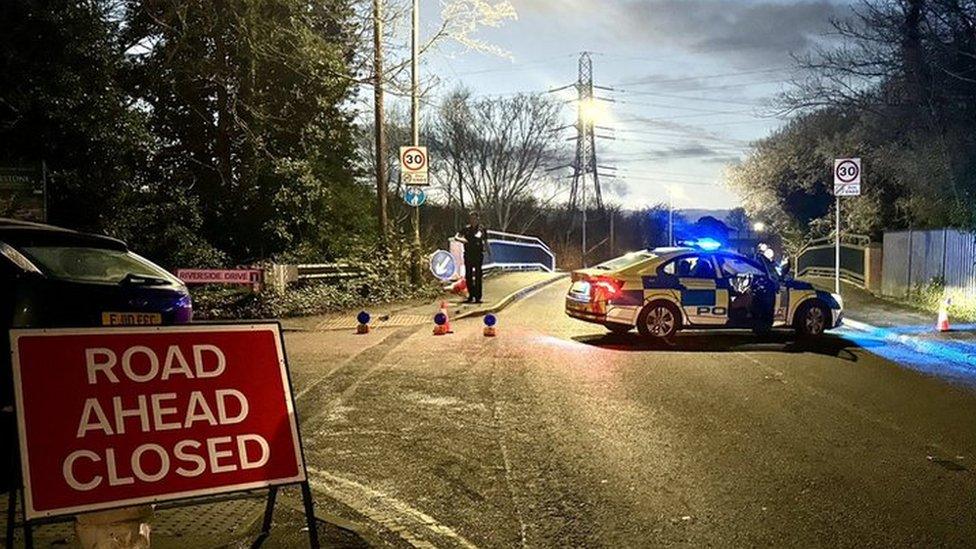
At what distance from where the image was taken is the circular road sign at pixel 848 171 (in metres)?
16.3

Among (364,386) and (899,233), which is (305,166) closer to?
(364,386)

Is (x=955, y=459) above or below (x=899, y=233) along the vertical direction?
below

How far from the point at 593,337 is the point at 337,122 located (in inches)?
460

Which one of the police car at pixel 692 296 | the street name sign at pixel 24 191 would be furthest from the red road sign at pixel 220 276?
the police car at pixel 692 296

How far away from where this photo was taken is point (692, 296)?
486 inches

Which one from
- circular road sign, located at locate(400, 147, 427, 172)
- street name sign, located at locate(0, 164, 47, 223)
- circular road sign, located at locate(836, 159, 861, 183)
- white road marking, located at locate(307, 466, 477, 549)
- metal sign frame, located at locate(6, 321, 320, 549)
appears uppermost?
circular road sign, located at locate(400, 147, 427, 172)

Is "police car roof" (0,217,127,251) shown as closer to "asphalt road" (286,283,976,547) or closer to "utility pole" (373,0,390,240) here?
"asphalt road" (286,283,976,547)

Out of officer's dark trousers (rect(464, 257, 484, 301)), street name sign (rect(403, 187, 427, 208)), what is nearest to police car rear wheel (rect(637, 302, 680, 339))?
officer's dark trousers (rect(464, 257, 484, 301))

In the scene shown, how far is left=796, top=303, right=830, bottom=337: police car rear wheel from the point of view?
12.8 meters

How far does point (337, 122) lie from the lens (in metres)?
22.0

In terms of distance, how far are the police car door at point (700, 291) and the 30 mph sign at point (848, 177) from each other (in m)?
5.36

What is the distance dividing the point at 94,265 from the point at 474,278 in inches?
437

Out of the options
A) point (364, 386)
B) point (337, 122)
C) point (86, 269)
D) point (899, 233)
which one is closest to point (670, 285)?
point (364, 386)

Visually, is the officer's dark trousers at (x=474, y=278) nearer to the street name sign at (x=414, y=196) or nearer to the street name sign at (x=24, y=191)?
the street name sign at (x=414, y=196)
